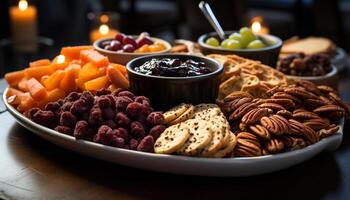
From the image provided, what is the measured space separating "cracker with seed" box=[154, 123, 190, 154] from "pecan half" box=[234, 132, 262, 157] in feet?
0.35

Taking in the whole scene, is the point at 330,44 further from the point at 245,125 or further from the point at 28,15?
the point at 28,15

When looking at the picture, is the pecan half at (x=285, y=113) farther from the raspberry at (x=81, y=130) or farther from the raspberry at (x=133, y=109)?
the raspberry at (x=81, y=130)

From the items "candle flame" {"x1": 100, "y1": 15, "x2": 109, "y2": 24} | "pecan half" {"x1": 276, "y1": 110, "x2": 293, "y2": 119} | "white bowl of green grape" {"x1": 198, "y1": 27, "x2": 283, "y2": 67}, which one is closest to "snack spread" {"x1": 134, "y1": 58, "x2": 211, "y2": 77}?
"pecan half" {"x1": 276, "y1": 110, "x2": 293, "y2": 119}

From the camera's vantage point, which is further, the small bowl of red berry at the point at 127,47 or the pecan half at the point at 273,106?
the small bowl of red berry at the point at 127,47

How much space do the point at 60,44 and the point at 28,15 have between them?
3.03 ft

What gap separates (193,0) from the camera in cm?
318

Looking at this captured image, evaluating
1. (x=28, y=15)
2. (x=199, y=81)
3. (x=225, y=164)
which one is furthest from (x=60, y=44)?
(x=225, y=164)

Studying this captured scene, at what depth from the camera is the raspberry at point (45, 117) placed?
3.44 ft

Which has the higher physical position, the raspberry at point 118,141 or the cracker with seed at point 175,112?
the cracker with seed at point 175,112

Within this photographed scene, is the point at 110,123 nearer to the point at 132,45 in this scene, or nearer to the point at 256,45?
the point at 132,45

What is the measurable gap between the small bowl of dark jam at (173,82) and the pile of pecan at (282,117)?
6 centimetres

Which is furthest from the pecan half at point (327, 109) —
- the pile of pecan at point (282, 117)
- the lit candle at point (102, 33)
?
the lit candle at point (102, 33)

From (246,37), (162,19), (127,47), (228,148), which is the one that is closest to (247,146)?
(228,148)

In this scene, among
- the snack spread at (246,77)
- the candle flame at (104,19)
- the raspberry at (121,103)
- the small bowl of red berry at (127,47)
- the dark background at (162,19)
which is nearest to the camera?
the raspberry at (121,103)
